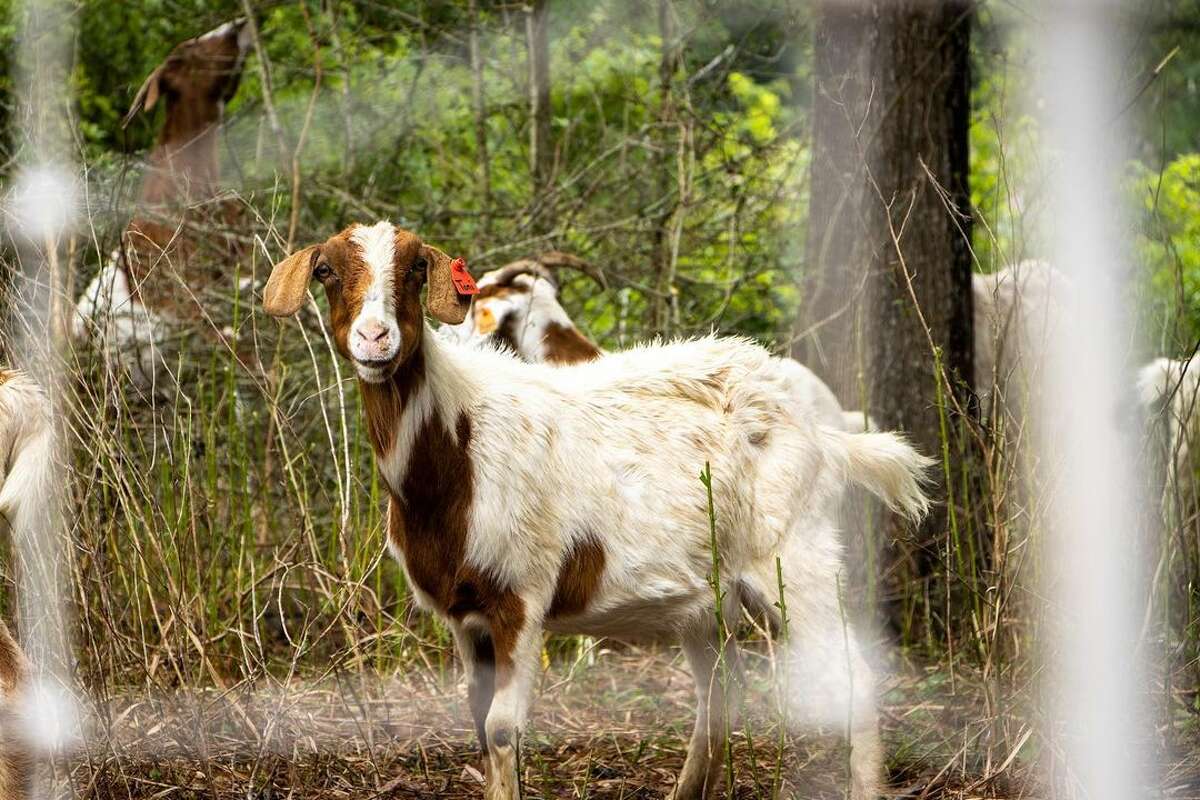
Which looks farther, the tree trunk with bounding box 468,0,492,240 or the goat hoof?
the tree trunk with bounding box 468,0,492,240

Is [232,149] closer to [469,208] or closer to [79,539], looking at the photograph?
[469,208]

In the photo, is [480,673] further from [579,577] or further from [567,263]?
[567,263]

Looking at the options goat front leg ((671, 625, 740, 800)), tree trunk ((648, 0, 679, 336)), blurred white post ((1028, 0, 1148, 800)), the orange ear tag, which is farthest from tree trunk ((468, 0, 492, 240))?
blurred white post ((1028, 0, 1148, 800))

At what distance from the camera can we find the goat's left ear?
331 centimetres

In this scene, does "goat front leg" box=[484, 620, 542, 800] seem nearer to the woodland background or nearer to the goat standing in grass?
the woodland background

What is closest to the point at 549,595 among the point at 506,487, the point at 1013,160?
the point at 506,487

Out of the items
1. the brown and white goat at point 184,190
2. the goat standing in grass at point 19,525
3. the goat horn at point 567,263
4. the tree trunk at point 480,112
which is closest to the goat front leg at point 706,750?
the goat standing in grass at point 19,525

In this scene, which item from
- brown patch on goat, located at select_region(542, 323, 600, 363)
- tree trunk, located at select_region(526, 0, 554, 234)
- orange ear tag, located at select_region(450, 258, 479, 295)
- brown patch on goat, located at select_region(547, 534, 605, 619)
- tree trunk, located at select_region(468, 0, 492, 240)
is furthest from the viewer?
tree trunk, located at select_region(468, 0, 492, 240)

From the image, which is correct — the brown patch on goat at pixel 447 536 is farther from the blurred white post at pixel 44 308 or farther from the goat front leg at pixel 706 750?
the blurred white post at pixel 44 308

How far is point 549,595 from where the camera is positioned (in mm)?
3533

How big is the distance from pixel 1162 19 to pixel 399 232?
1.89 meters

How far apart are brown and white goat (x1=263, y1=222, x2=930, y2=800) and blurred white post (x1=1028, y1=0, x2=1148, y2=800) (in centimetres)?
159

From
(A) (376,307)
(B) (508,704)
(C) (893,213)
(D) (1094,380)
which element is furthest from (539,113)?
(D) (1094,380)

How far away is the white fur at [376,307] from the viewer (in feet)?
10.3
